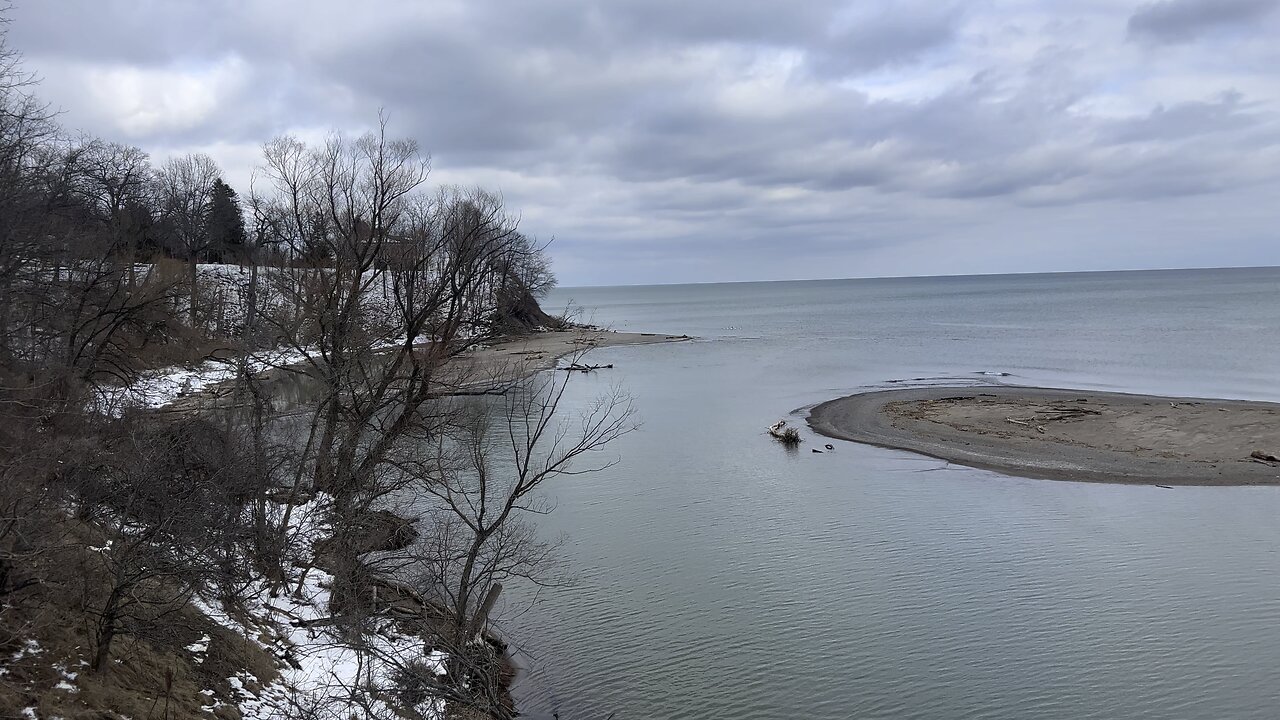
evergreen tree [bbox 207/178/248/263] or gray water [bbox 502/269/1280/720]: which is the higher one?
evergreen tree [bbox 207/178/248/263]

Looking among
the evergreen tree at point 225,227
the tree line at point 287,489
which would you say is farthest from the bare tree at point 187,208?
the tree line at point 287,489

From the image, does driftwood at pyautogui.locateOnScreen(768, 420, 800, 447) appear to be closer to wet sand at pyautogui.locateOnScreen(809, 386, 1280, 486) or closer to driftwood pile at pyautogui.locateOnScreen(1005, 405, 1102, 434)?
wet sand at pyautogui.locateOnScreen(809, 386, 1280, 486)

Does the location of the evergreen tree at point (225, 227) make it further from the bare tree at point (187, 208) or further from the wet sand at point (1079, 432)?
the wet sand at point (1079, 432)

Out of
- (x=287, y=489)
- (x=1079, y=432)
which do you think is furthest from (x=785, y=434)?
(x=287, y=489)

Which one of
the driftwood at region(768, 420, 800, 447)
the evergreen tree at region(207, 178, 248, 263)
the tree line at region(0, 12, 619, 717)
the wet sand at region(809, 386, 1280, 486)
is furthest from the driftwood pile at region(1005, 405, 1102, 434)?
the evergreen tree at region(207, 178, 248, 263)

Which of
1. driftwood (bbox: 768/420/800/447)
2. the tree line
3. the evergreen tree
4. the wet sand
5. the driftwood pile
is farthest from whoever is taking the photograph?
the evergreen tree

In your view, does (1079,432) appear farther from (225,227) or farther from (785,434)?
(225,227)

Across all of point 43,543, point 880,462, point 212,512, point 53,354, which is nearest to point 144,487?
point 212,512

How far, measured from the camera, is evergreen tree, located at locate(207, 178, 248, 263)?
6322 cm

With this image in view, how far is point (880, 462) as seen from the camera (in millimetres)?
28812

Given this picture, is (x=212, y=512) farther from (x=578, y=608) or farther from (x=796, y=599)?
(x=796, y=599)

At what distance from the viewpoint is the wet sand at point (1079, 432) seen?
26516 mm

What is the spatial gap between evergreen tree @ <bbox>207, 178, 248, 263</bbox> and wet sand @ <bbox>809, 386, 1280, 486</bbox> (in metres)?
47.8

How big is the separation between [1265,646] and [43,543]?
18.0 metres
